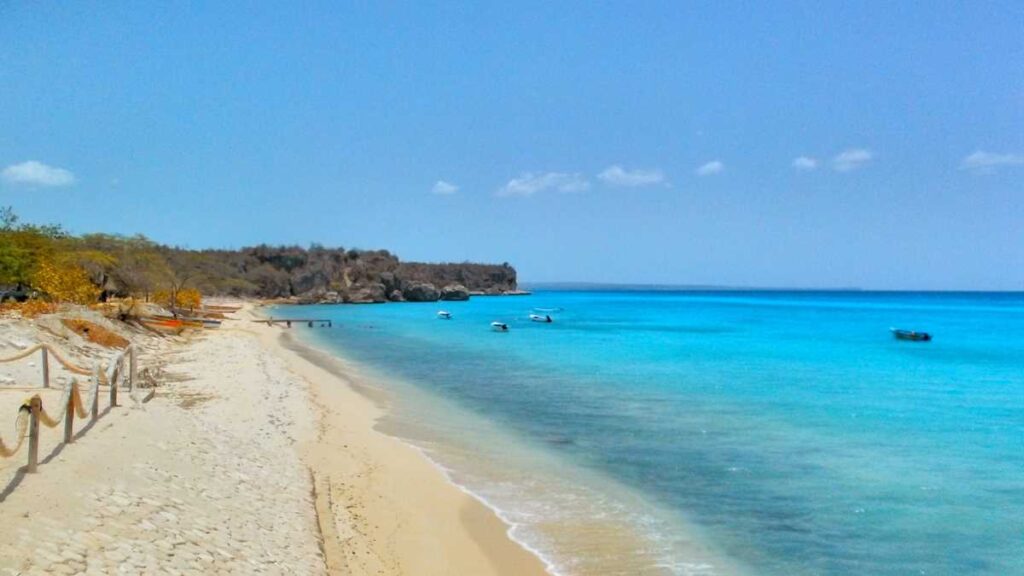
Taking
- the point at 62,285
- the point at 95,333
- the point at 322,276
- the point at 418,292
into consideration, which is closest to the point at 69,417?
the point at 95,333

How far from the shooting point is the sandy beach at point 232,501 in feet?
20.9

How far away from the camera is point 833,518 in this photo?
34.9 feet

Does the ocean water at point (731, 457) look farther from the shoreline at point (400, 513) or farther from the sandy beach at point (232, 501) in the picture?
the sandy beach at point (232, 501)

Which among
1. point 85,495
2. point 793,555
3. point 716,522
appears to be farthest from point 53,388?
point 793,555

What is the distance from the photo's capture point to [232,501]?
8680 mm

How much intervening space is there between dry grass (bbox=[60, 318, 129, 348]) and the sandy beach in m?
7.97

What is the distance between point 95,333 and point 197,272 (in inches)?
2454

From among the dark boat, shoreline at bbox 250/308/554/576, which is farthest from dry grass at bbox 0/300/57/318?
the dark boat

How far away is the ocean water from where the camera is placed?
→ 9.42m

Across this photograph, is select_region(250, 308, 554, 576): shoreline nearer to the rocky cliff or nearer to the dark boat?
the dark boat

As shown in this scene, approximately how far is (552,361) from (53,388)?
70.3 feet

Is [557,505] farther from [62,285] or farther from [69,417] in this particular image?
[62,285]

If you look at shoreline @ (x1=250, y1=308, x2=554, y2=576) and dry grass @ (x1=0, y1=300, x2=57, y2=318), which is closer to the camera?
shoreline @ (x1=250, y1=308, x2=554, y2=576)

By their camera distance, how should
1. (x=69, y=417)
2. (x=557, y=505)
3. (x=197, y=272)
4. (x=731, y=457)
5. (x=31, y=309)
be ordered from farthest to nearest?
(x=197, y=272), (x=31, y=309), (x=731, y=457), (x=557, y=505), (x=69, y=417)
